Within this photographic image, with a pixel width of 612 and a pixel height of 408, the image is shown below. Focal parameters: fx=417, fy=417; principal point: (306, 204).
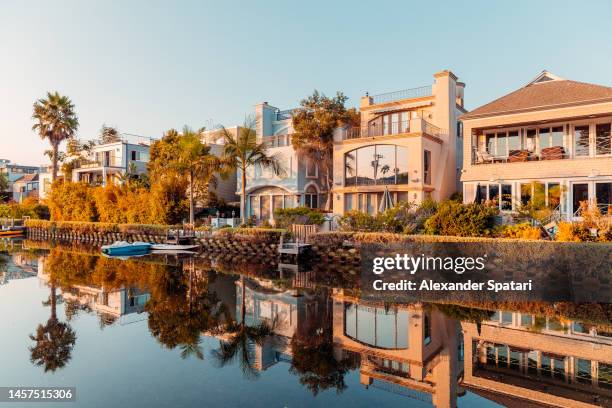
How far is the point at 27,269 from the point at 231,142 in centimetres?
1556

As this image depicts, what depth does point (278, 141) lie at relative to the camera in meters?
34.8

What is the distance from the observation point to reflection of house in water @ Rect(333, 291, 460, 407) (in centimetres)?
903

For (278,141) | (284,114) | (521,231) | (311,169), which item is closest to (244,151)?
(278,141)

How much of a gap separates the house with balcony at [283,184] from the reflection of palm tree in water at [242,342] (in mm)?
19234

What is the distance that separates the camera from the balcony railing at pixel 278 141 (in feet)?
112

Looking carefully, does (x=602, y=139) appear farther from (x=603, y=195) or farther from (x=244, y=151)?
(x=244, y=151)

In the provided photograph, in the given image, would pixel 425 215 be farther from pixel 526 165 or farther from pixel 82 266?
pixel 82 266

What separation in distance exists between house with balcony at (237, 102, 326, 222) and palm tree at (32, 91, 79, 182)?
26.7 metres

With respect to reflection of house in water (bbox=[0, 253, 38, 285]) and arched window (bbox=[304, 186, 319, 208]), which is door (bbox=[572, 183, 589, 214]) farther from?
reflection of house in water (bbox=[0, 253, 38, 285])

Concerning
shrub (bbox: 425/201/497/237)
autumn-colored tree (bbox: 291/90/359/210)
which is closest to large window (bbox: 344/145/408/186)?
autumn-colored tree (bbox: 291/90/359/210)

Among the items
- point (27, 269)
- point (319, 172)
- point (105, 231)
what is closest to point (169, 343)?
point (27, 269)

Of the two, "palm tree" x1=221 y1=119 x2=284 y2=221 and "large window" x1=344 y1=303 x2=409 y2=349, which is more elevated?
"palm tree" x1=221 y1=119 x2=284 y2=221

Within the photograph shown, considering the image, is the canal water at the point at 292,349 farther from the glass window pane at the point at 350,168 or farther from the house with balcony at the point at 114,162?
the house with balcony at the point at 114,162

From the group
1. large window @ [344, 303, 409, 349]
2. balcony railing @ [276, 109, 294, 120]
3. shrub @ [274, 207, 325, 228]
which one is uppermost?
balcony railing @ [276, 109, 294, 120]
